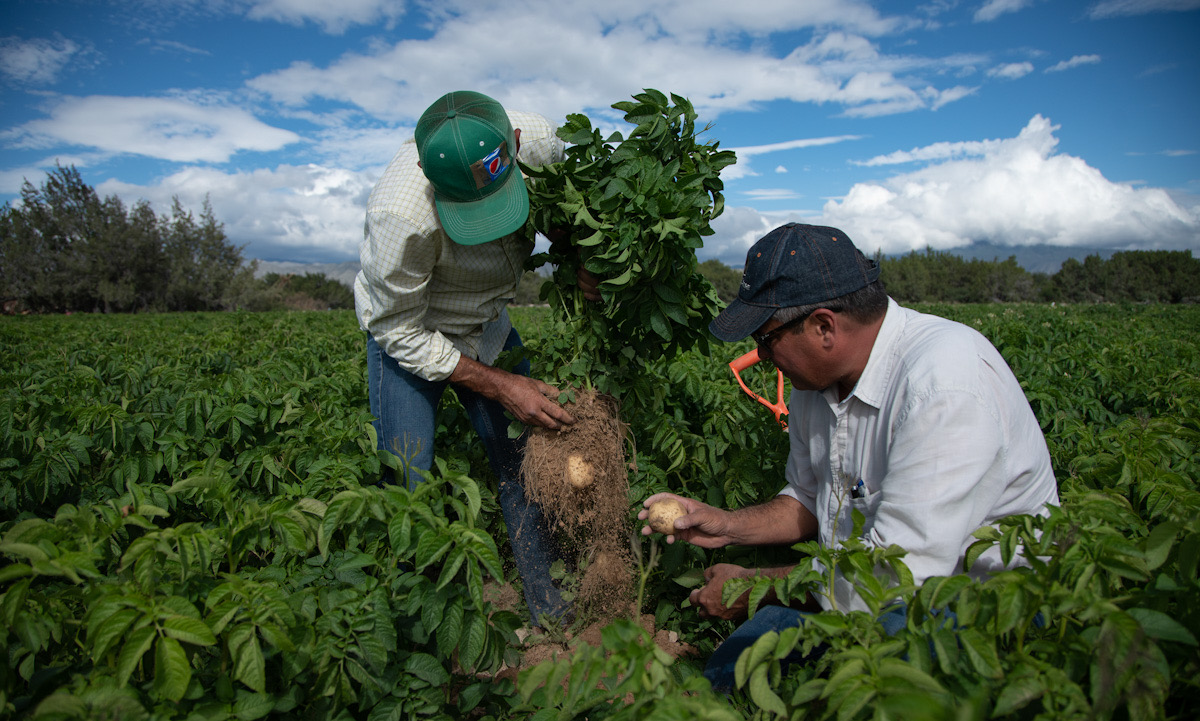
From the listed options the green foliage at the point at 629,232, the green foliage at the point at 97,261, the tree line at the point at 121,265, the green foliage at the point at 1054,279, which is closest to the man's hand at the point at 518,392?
the green foliage at the point at 629,232

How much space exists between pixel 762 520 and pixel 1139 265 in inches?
3322

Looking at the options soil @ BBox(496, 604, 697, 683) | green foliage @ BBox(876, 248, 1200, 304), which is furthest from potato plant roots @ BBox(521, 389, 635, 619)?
green foliage @ BBox(876, 248, 1200, 304)

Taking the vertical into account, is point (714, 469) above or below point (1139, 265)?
below

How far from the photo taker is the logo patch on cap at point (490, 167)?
7.11 ft

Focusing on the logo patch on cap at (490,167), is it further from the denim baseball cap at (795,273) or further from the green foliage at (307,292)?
the green foliage at (307,292)

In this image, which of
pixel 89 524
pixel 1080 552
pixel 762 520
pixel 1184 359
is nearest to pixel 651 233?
pixel 762 520

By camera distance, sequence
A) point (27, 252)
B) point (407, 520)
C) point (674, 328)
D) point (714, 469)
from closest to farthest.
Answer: point (407, 520)
point (674, 328)
point (714, 469)
point (27, 252)

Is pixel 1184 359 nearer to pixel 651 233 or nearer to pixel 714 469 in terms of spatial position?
pixel 714 469

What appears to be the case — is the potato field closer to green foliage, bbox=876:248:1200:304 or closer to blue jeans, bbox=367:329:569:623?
blue jeans, bbox=367:329:569:623

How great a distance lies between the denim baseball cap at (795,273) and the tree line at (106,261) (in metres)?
43.5

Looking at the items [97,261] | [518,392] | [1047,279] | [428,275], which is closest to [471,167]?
[428,275]

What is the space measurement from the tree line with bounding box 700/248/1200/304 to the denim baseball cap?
5078 cm

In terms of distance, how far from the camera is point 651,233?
2.17 m

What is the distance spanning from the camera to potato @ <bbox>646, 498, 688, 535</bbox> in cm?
220
